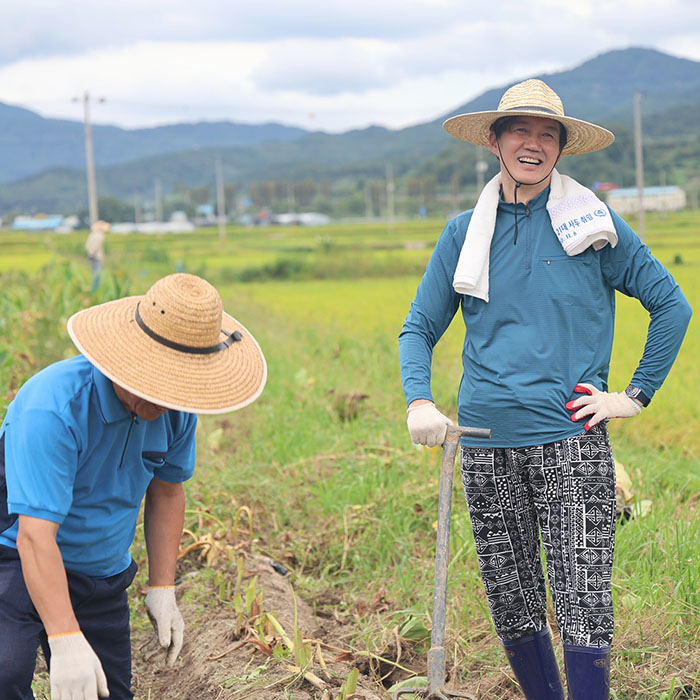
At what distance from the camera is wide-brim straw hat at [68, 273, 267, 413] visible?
1.88m

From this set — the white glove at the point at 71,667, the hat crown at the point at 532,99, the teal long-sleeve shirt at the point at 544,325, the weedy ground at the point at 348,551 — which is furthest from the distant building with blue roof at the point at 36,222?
the white glove at the point at 71,667

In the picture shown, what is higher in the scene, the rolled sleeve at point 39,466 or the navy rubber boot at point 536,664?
the rolled sleeve at point 39,466

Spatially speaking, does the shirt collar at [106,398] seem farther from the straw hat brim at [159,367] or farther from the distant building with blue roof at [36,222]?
the distant building with blue roof at [36,222]

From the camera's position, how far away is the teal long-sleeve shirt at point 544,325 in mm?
2154

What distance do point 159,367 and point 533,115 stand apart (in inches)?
42.2

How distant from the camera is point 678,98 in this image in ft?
479

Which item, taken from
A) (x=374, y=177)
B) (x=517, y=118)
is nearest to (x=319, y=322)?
(x=517, y=118)

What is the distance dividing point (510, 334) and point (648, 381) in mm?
371

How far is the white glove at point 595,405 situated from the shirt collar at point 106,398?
1.03 metres

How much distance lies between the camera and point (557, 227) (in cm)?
216

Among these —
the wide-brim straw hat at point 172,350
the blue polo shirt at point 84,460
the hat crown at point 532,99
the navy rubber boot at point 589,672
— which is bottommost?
the navy rubber boot at point 589,672

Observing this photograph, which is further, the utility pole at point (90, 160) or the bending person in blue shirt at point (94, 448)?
the utility pole at point (90, 160)

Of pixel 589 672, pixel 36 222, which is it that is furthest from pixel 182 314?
pixel 36 222

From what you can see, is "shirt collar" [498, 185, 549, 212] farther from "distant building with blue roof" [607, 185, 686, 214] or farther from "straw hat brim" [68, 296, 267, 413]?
"distant building with blue roof" [607, 185, 686, 214]
